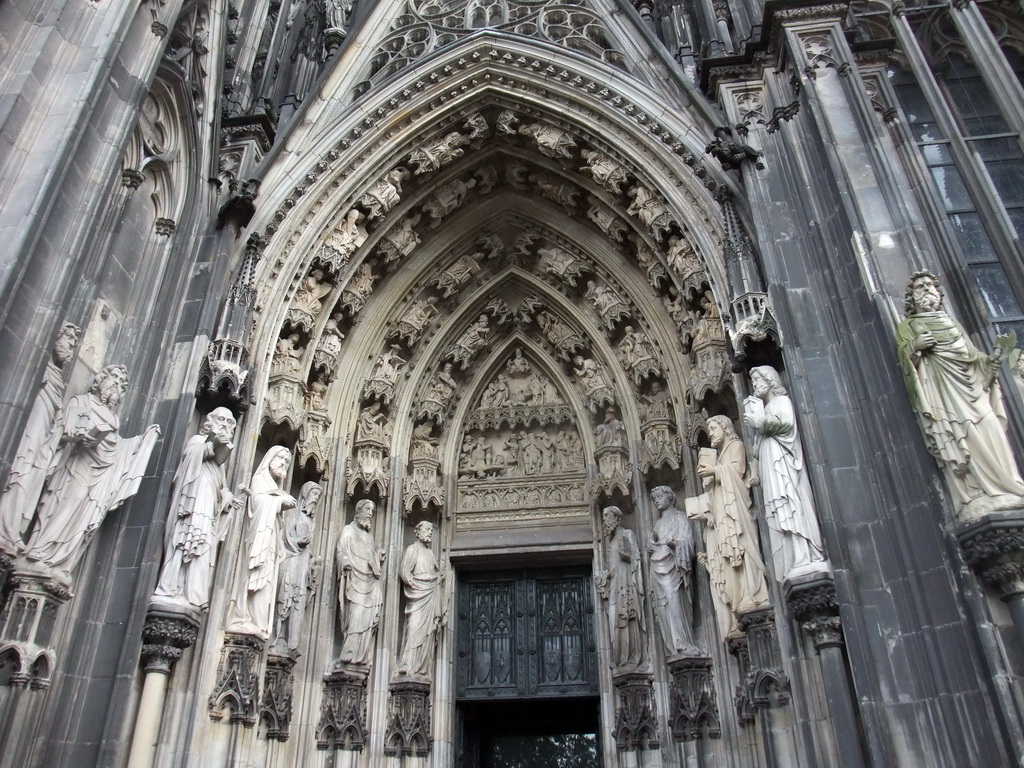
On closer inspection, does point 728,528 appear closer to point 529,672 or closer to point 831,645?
point 831,645

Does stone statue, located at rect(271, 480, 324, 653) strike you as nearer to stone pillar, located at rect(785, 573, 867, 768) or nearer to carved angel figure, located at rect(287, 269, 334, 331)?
carved angel figure, located at rect(287, 269, 334, 331)

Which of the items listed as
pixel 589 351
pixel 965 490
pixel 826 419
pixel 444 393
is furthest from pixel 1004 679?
pixel 444 393

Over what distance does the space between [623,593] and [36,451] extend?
555cm

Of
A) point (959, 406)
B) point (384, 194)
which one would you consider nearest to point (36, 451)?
point (384, 194)

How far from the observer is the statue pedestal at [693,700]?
7391 millimetres

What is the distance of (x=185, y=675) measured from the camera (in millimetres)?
6551

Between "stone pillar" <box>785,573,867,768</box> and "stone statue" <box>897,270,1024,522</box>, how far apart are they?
1.02 meters

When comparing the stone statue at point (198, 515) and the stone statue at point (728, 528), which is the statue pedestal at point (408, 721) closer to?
the stone statue at point (198, 515)

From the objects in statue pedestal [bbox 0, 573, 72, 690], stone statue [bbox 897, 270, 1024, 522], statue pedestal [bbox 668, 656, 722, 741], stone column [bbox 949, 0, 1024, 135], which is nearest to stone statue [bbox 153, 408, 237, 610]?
statue pedestal [bbox 0, 573, 72, 690]

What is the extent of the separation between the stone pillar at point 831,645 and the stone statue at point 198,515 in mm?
4493

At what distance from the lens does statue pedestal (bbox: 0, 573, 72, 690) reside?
5445mm

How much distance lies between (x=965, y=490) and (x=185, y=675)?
5821 millimetres

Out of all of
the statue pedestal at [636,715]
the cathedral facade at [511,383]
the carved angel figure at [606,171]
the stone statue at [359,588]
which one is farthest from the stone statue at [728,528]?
the stone statue at [359,588]

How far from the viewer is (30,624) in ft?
18.3
